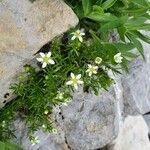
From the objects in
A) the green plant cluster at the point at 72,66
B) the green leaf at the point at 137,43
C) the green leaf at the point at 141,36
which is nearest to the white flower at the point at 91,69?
the green plant cluster at the point at 72,66

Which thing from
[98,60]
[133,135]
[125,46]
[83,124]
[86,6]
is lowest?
[133,135]

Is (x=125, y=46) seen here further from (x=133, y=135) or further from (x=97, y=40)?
(x=133, y=135)

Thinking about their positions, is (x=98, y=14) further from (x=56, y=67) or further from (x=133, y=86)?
(x=133, y=86)

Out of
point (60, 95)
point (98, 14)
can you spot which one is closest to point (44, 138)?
point (60, 95)

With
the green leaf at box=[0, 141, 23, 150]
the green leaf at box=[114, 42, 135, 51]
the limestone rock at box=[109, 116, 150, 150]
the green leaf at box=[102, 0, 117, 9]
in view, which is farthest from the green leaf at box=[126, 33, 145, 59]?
the green leaf at box=[0, 141, 23, 150]

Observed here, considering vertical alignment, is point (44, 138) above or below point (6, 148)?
below

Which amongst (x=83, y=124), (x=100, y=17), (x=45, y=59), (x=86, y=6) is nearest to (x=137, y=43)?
(x=100, y=17)

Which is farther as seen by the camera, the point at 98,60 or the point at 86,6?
the point at 86,6
